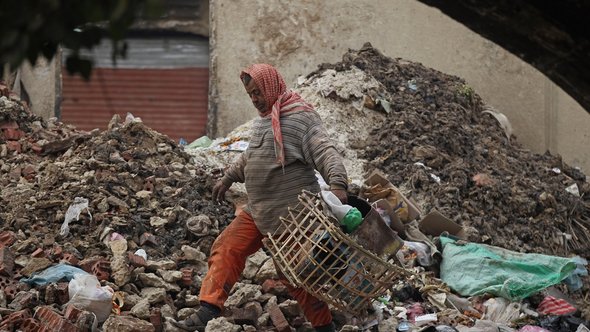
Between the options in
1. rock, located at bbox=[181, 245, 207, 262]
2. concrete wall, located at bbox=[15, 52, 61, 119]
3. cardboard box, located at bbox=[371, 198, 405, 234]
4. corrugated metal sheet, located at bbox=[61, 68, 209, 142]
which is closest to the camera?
rock, located at bbox=[181, 245, 207, 262]

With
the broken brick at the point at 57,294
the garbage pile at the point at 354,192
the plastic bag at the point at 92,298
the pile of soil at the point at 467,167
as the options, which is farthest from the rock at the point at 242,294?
the pile of soil at the point at 467,167

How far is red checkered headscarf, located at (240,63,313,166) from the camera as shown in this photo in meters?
7.44

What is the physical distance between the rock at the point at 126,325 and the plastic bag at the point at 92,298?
158 millimetres

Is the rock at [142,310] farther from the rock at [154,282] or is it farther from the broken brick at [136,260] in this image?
the broken brick at [136,260]

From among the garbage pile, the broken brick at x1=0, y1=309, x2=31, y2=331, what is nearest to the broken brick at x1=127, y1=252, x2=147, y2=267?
the garbage pile

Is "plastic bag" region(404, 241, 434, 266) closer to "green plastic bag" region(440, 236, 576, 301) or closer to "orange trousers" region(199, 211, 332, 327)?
"green plastic bag" region(440, 236, 576, 301)

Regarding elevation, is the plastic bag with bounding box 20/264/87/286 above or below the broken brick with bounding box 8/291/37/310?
above

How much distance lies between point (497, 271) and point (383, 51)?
646 centimetres

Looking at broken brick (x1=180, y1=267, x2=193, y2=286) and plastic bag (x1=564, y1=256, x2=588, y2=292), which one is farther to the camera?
plastic bag (x1=564, y1=256, x2=588, y2=292)

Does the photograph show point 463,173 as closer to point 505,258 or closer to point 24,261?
point 505,258

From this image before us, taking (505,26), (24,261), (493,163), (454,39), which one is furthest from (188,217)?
(454,39)

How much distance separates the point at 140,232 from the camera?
9375 mm

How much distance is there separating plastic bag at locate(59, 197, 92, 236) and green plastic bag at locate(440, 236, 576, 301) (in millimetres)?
2741

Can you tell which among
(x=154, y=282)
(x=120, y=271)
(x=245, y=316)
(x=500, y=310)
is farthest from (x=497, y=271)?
(x=120, y=271)
